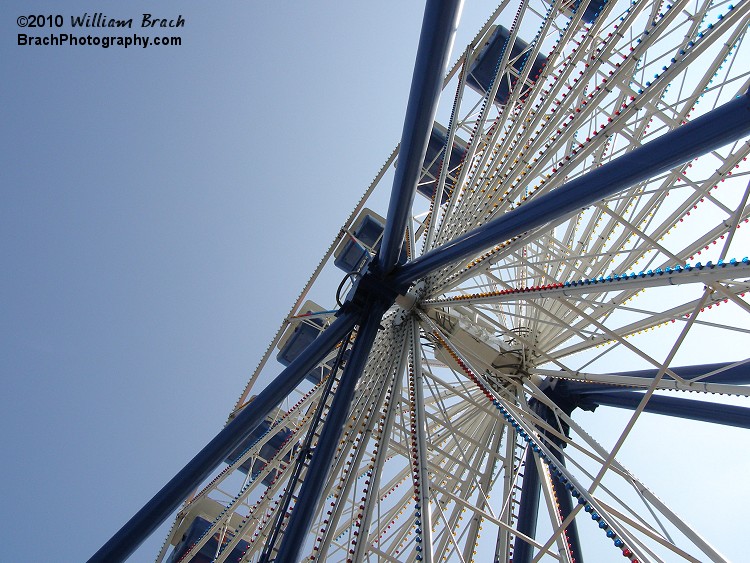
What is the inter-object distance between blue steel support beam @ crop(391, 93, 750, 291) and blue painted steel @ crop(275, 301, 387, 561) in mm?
1659

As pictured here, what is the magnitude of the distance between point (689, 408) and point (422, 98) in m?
6.23

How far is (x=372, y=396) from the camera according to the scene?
10234 mm

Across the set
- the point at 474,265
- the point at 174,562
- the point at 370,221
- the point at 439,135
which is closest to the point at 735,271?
the point at 474,265

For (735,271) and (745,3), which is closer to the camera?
(735,271)

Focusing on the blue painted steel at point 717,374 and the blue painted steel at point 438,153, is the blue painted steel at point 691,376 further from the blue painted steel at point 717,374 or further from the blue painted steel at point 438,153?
the blue painted steel at point 438,153

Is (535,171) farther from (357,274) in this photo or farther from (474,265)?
(357,274)

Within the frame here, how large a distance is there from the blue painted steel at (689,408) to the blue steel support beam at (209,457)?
4567mm

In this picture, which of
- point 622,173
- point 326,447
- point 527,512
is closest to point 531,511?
point 527,512

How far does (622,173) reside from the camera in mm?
5047

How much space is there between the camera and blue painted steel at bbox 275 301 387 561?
7152 mm

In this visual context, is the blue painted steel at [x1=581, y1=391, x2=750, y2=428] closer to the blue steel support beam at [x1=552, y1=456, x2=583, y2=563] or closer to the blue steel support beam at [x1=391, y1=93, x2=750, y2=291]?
the blue steel support beam at [x1=552, y1=456, x2=583, y2=563]

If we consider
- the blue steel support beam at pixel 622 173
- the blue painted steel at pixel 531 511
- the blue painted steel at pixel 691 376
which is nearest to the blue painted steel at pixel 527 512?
the blue painted steel at pixel 531 511

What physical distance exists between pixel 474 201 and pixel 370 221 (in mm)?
5856

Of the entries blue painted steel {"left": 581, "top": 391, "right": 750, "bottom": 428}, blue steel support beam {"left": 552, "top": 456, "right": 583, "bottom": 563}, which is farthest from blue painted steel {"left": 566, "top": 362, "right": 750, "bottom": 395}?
blue steel support beam {"left": 552, "top": 456, "right": 583, "bottom": 563}
